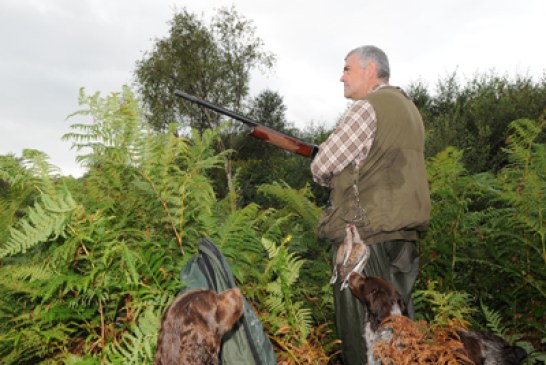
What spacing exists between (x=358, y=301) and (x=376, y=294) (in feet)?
0.46

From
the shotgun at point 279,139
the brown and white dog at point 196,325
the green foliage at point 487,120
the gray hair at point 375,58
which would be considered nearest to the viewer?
the brown and white dog at point 196,325

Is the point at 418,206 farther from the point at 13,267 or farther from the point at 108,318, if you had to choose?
the point at 13,267

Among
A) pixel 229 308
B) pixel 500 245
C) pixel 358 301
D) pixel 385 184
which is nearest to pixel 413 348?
pixel 358 301

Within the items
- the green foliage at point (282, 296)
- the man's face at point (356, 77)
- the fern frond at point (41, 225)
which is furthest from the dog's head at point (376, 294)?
the fern frond at point (41, 225)

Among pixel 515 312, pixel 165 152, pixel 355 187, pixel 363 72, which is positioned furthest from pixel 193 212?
pixel 515 312

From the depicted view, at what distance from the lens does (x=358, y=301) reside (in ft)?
10.7

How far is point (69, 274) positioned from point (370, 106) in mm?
2089

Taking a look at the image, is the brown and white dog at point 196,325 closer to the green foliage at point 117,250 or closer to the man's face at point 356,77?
the green foliage at point 117,250

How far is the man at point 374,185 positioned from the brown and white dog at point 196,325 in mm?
1100

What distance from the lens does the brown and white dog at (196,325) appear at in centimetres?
240

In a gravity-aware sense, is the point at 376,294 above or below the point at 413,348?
above

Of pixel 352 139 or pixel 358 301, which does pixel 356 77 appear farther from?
pixel 358 301

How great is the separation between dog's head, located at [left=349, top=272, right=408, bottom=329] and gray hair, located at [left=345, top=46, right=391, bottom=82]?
1.45 meters

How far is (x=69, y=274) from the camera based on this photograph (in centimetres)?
272
